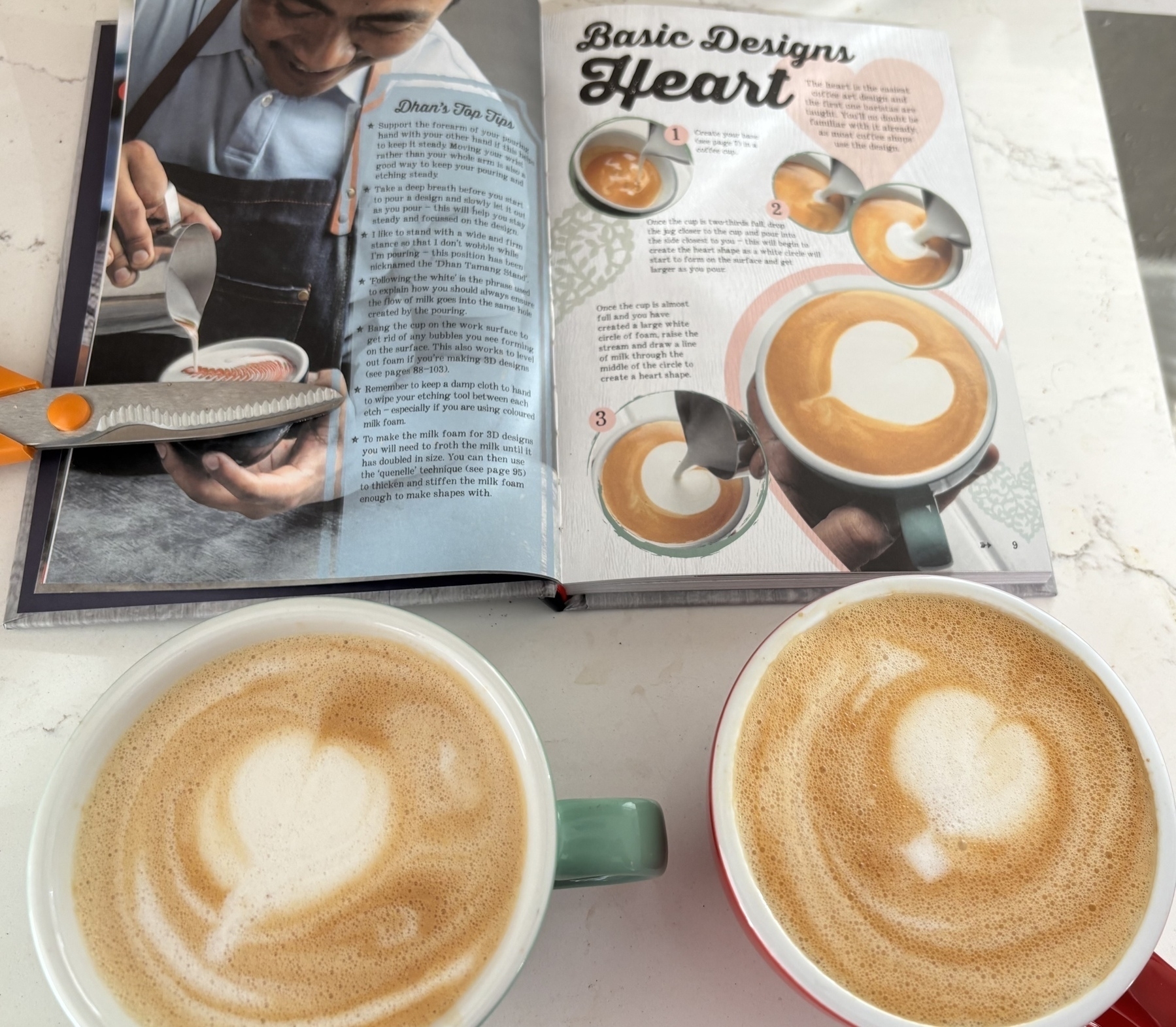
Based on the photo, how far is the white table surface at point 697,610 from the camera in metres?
0.46

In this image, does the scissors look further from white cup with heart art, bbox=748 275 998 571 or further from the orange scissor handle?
white cup with heart art, bbox=748 275 998 571

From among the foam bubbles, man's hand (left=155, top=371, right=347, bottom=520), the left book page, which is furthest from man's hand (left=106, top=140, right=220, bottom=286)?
the foam bubbles

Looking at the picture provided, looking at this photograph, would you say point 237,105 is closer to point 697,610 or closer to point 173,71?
point 173,71

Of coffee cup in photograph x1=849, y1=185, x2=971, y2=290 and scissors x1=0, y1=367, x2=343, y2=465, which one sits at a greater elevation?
coffee cup in photograph x1=849, y1=185, x2=971, y2=290

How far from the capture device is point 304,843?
0.40 m

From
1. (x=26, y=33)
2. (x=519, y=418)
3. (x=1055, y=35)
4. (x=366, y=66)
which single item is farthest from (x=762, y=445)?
(x=26, y=33)

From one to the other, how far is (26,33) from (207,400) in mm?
403

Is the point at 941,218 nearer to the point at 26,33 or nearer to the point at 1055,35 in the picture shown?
the point at 1055,35

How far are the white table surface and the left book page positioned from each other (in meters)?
0.06

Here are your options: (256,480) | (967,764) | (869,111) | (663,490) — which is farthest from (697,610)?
(869,111)

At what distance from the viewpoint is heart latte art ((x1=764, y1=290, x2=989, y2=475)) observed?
57 centimetres

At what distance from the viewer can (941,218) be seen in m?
0.65

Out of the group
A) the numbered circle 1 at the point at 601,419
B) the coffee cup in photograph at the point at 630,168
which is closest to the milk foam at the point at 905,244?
the coffee cup in photograph at the point at 630,168

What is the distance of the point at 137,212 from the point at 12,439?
181mm
